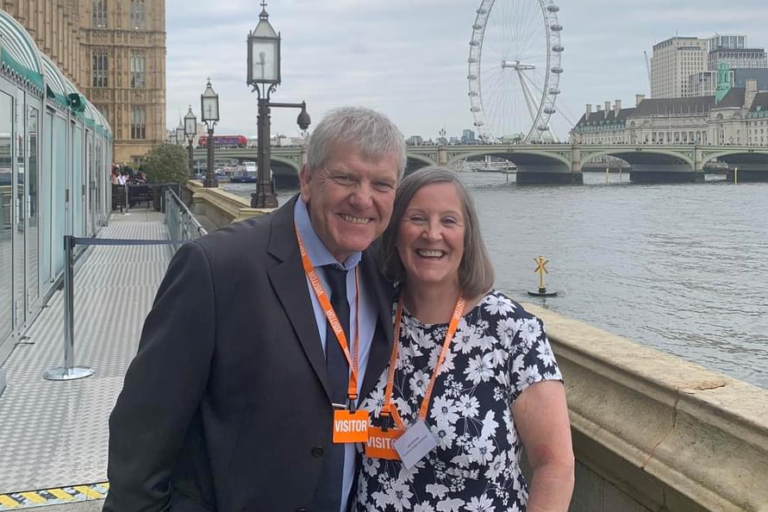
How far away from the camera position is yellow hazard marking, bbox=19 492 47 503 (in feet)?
10.7

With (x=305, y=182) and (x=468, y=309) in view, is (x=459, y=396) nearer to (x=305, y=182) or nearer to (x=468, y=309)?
(x=468, y=309)

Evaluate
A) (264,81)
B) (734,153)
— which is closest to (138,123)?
(734,153)

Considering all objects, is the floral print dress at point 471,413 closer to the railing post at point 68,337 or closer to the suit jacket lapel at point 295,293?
the suit jacket lapel at point 295,293

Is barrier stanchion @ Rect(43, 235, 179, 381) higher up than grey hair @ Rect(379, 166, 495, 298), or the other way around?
grey hair @ Rect(379, 166, 495, 298)

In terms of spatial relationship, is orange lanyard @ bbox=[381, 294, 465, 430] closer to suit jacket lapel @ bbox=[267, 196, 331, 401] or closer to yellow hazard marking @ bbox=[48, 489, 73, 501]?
suit jacket lapel @ bbox=[267, 196, 331, 401]

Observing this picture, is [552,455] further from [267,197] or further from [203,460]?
[267,197]

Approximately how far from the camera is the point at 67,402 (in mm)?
4598

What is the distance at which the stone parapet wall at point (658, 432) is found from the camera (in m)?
1.78

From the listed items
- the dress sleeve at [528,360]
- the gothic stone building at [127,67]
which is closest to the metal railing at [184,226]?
the dress sleeve at [528,360]

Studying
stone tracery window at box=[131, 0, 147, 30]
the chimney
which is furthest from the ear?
the chimney

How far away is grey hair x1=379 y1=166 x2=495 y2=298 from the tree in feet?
91.7

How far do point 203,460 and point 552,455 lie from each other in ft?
2.24

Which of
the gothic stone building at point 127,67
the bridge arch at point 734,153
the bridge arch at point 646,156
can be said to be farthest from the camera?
the bridge arch at point 734,153

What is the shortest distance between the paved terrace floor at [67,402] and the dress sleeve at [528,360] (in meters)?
2.14
